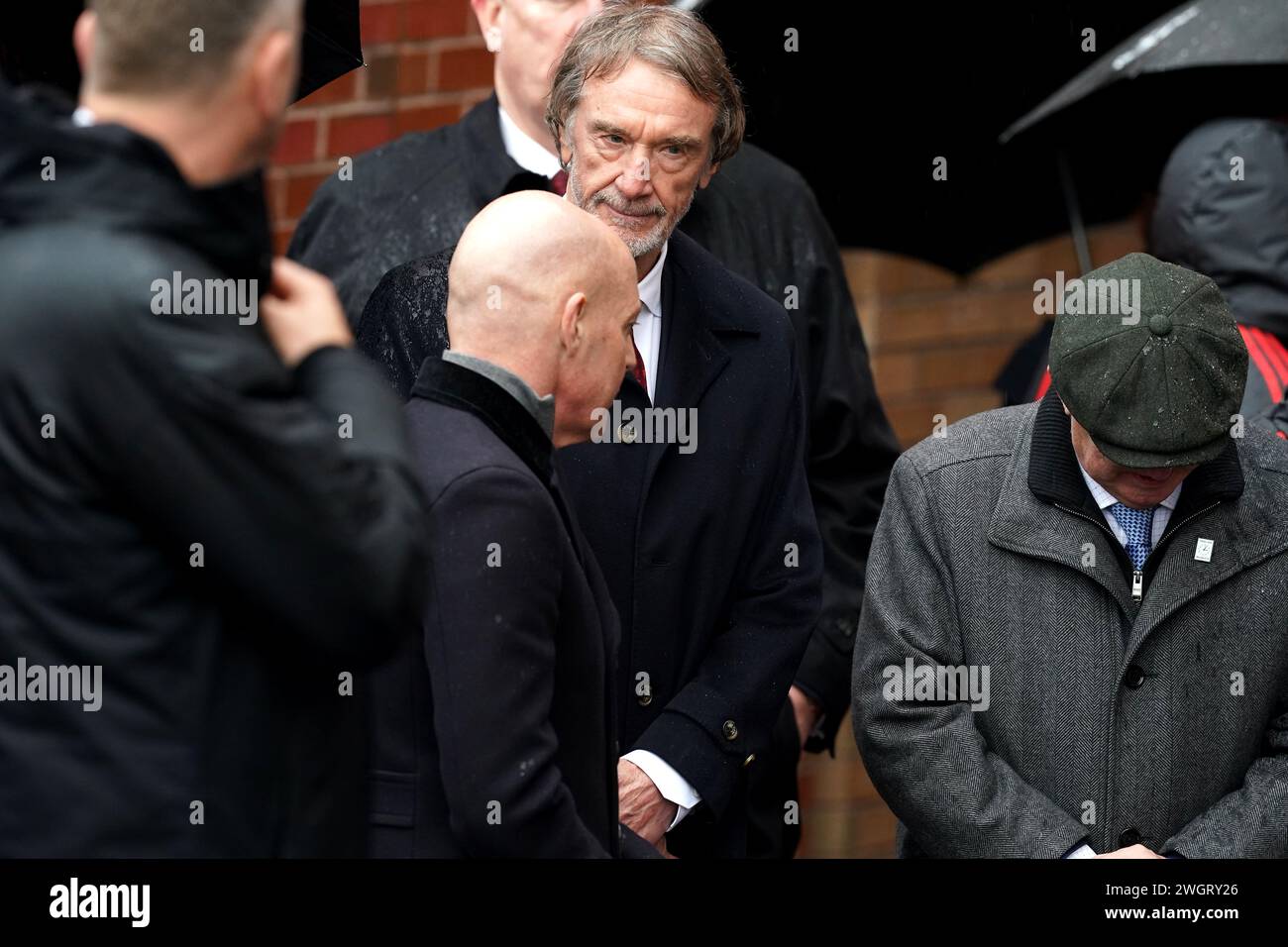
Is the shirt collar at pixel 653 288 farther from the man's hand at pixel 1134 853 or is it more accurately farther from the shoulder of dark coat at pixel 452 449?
the man's hand at pixel 1134 853

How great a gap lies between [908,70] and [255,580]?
2.75 metres

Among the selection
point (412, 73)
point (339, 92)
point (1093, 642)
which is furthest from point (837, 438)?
point (339, 92)

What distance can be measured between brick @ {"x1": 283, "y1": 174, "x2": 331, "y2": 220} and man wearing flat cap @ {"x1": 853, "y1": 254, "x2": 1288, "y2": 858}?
8.26 feet

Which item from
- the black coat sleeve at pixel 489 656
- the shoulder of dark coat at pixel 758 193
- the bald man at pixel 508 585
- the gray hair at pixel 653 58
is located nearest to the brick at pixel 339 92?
the shoulder of dark coat at pixel 758 193

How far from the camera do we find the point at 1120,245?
5562 mm

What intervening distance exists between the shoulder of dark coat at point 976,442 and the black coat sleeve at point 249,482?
155 cm

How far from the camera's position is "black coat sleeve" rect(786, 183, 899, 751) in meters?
3.93

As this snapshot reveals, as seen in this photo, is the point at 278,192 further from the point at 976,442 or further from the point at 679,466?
the point at 976,442

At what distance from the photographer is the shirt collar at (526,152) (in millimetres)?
3904

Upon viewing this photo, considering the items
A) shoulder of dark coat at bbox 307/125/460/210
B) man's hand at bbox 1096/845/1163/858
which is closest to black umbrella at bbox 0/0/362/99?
shoulder of dark coat at bbox 307/125/460/210

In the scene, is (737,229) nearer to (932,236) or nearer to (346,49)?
(932,236)

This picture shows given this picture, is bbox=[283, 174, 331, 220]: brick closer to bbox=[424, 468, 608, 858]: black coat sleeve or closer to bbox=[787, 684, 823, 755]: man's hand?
bbox=[787, 684, 823, 755]: man's hand

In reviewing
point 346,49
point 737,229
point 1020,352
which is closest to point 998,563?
point 737,229

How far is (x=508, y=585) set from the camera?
7.91 ft
